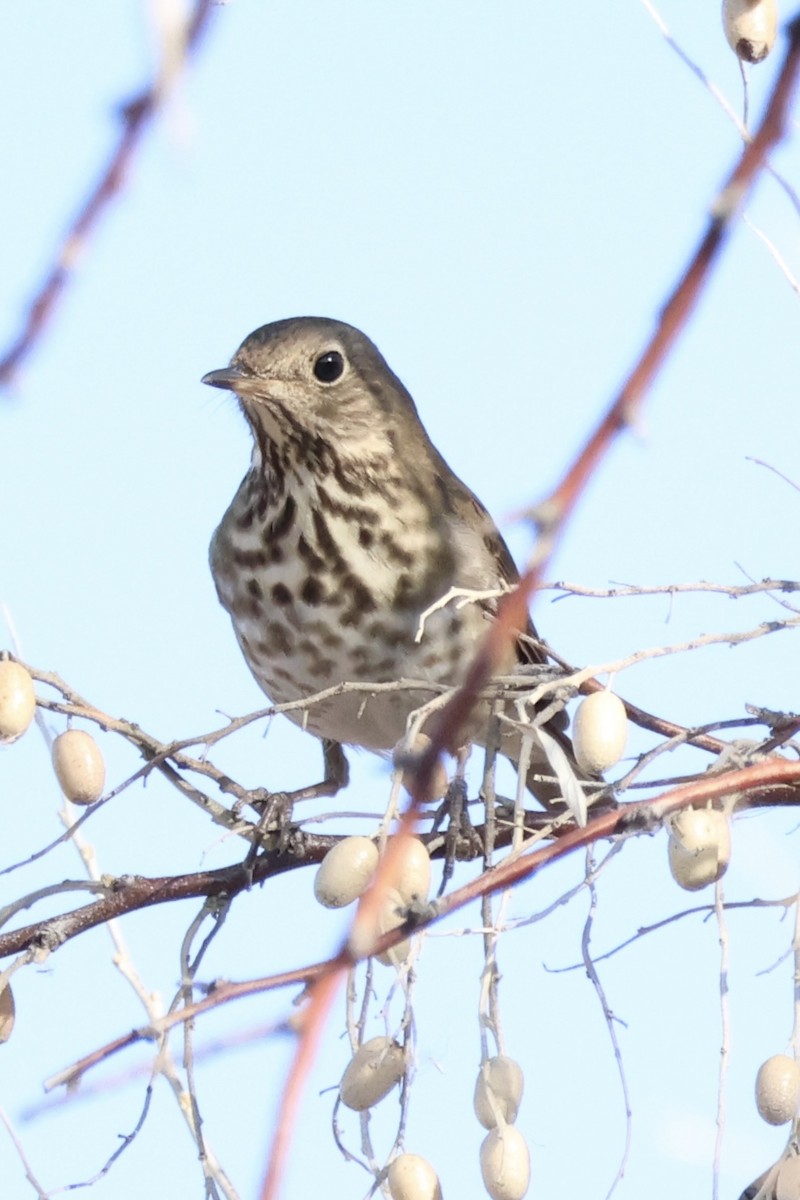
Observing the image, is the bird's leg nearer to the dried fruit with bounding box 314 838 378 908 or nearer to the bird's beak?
A: the dried fruit with bounding box 314 838 378 908

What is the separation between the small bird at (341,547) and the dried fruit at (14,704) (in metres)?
2.02

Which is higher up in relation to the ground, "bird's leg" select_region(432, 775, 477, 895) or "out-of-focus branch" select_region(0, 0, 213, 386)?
"out-of-focus branch" select_region(0, 0, 213, 386)

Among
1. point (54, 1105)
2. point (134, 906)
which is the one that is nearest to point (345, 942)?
point (54, 1105)

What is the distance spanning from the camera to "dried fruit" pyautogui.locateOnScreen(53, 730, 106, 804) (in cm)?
260

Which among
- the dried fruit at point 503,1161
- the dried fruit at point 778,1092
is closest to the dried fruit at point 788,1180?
the dried fruit at point 778,1092

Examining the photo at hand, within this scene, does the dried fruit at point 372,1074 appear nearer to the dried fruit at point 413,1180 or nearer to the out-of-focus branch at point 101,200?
the dried fruit at point 413,1180

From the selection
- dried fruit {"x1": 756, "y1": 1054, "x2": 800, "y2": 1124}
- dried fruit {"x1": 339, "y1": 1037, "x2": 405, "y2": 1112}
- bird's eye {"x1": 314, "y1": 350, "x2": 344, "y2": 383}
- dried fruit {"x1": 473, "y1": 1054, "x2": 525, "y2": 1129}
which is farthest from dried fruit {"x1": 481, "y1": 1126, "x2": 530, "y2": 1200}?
bird's eye {"x1": 314, "y1": 350, "x2": 344, "y2": 383}

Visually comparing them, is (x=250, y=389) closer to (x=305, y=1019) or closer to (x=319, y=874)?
(x=319, y=874)

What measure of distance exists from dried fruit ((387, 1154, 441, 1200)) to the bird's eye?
129 inches

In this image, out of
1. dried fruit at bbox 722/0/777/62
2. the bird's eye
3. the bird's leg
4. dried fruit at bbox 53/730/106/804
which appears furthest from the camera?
the bird's eye

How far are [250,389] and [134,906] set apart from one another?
224 centimetres

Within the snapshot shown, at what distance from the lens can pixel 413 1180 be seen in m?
2.16

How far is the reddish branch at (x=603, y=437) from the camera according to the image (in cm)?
75

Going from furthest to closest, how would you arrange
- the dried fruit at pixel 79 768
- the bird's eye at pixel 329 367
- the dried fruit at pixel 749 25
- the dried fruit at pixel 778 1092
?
the bird's eye at pixel 329 367, the dried fruit at pixel 79 768, the dried fruit at pixel 778 1092, the dried fruit at pixel 749 25
